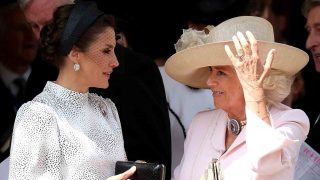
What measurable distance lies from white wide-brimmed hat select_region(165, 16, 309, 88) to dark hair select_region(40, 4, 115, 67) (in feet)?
1.45

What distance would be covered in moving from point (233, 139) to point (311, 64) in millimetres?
1713

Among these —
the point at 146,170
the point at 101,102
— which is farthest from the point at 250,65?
the point at 101,102

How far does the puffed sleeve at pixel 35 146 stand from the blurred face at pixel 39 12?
99 cm

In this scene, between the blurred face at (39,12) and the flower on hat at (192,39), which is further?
the blurred face at (39,12)

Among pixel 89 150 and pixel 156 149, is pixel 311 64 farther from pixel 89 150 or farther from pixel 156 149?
pixel 89 150

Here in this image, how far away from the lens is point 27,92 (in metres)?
4.36

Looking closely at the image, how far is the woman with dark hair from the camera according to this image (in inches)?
130

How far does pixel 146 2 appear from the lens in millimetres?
5438

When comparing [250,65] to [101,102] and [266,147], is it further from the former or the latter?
[101,102]

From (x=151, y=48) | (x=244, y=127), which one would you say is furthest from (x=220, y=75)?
(x=151, y=48)

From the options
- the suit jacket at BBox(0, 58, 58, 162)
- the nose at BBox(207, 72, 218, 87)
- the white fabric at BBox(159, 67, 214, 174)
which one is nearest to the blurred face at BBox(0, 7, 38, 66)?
the suit jacket at BBox(0, 58, 58, 162)

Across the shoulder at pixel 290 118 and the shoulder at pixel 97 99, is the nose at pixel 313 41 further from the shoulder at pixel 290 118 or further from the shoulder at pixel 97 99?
the shoulder at pixel 97 99

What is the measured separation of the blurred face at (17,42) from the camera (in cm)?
554

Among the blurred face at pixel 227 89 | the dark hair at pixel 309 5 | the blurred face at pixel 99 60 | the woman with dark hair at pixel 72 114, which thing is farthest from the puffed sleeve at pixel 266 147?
the dark hair at pixel 309 5
